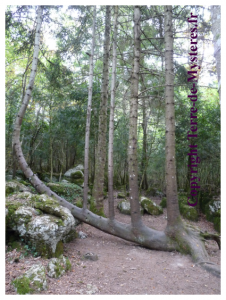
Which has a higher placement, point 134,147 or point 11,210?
point 134,147

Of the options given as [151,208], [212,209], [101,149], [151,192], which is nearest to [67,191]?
[101,149]

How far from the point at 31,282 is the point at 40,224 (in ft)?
3.23

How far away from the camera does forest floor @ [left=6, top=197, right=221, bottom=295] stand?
112 inches

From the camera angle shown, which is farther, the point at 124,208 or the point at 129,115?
the point at 124,208

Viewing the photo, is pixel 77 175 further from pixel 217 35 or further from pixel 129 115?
pixel 217 35

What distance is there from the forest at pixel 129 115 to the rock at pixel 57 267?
0.73 feet

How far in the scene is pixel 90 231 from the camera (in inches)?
222

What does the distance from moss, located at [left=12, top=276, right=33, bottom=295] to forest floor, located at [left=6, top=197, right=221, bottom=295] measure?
0.23 ft

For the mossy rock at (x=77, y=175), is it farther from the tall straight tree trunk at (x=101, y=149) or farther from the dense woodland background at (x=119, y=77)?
the tall straight tree trunk at (x=101, y=149)

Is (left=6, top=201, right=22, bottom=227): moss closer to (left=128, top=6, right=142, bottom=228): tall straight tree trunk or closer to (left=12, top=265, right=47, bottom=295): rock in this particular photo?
(left=12, top=265, right=47, bottom=295): rock

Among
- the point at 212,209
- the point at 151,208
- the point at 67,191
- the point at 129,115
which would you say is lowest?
the point at 151,208

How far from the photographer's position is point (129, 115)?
725 centimetres

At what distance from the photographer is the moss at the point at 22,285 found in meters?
2.54

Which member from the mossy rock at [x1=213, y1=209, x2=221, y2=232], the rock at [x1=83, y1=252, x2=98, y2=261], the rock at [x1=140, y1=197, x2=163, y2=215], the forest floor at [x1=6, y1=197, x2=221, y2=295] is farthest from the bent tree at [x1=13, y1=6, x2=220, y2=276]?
the rock at [x1=140, y1=197, x2=163, y2=215]
